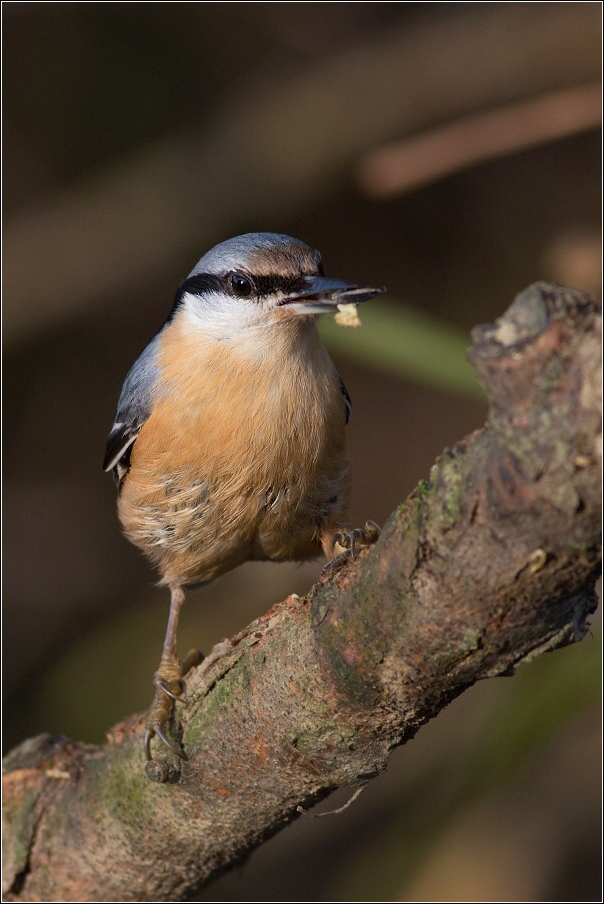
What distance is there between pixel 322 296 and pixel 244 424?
389 mm

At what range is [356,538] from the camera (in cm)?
215

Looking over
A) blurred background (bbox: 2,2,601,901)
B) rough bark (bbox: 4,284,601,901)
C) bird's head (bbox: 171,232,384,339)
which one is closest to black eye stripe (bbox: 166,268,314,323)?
bird's head (bbox: 171,232,384,339)

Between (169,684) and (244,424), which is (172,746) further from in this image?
(244,424)

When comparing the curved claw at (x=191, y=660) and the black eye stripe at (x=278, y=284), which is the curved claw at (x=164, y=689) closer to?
the curved claw at (x=191, y=660)

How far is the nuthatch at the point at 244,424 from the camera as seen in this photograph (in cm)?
241

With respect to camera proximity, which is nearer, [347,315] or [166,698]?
[347,315]

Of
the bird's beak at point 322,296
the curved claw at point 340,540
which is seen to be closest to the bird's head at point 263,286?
the bird's beak at point 322,296

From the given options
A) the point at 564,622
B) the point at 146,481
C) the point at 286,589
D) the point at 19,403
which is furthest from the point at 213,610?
the point at 564,622

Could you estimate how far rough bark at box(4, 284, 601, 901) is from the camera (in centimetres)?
109

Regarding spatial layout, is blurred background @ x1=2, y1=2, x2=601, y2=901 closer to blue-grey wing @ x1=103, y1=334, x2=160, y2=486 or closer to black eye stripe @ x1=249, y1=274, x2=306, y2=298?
blue-grey wing @ x1=103, y1=334, x2=160, y2=486

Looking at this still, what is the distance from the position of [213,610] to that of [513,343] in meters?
3.93

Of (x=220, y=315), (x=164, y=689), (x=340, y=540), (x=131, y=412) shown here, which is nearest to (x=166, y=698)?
(x=164, y=689)

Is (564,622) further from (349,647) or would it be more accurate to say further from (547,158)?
(547,158)

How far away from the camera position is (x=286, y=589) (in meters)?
4.46
